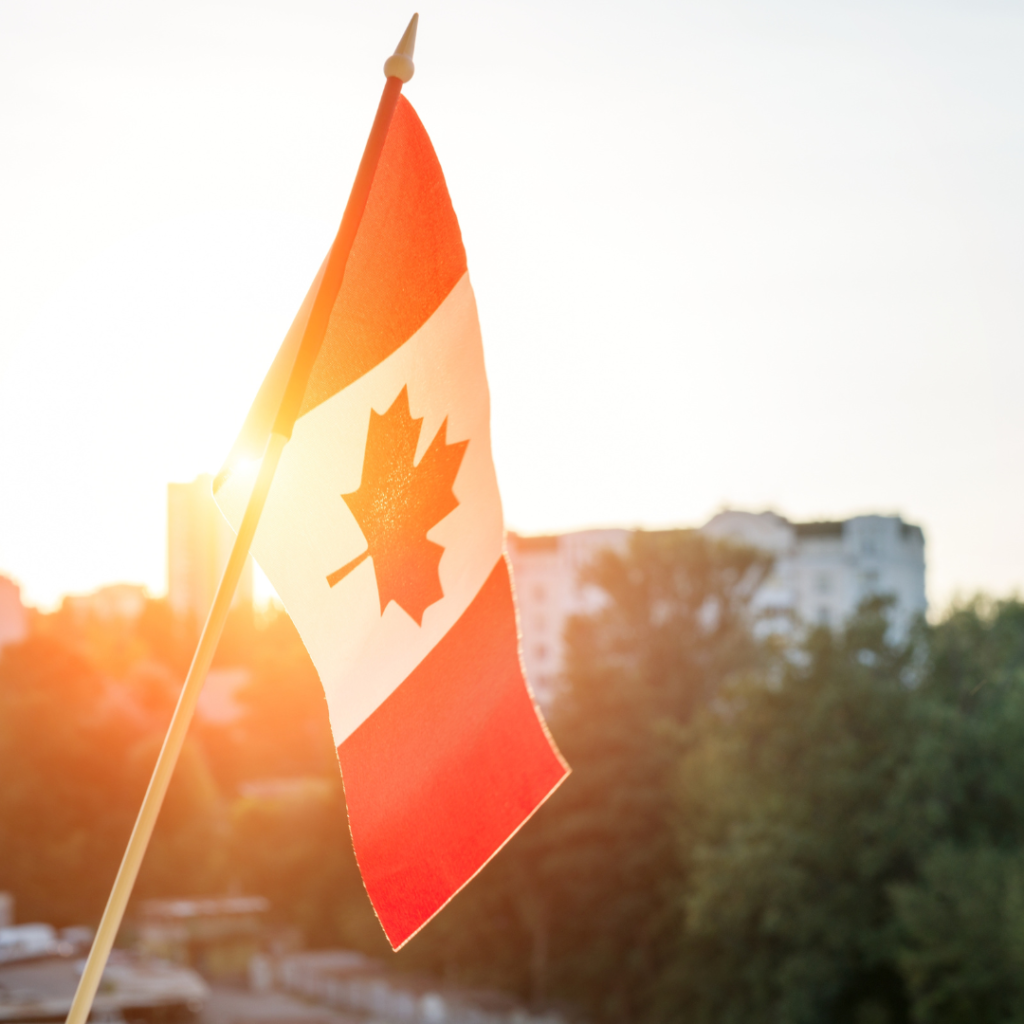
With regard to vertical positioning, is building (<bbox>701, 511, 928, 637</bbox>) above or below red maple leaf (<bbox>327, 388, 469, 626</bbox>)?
above

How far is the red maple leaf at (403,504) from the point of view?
12.0 feet

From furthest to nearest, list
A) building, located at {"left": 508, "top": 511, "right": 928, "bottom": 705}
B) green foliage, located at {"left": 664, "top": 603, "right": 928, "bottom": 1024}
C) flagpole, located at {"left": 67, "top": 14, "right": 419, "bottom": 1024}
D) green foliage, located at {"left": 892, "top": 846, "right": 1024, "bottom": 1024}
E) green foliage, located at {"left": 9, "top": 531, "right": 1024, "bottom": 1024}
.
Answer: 1. building, located at {"left": 508, "top": 511, "right": 928, "bottom": 705}
2. green foliage, located at {"left": 664, "top": 603, "right": 928, "bottom": 1024}
3. green foliage, located at {"left": 9, "top": 531, "right": 1024, "bottom": 1024}
4. green foliage, located at {"left": 892, "top": 846, "right": 1024, "bottom": 1024}
5. flagpole, located at {"left": 67, "top": 14, "right": 419, "bottom": 1024}

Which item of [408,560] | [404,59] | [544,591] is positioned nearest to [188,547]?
[408,560]

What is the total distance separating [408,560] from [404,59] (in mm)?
1401

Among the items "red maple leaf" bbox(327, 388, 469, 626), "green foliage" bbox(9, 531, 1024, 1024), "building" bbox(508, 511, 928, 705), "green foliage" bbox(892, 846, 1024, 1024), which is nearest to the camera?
"red maple leaf" bbox(327, 388, 469, 626)

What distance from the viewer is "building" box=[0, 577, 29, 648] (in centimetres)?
5375

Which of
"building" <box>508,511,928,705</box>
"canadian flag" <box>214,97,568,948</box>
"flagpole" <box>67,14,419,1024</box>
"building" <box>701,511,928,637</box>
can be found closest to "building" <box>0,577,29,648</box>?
"building" <box>508,511,928,705</box>

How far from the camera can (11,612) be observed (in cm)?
5525

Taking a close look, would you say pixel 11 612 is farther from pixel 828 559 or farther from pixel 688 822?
pixel 828 559

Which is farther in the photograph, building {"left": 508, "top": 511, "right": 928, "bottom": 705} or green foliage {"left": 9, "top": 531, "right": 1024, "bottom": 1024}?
building {"left": 508, "top": 511, "right": 928, "bottom": 705}

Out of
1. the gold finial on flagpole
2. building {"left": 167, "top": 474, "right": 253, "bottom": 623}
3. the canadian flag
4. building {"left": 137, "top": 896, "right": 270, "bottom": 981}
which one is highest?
building {"left": 167, "top": 474, "right": 253, "bottom": 623}

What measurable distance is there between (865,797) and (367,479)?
28036 millimetres

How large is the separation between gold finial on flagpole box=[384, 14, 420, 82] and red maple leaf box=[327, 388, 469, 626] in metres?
0.89

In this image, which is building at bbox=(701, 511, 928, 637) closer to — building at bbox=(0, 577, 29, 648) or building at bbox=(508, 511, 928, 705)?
building at bbox=(508, 511, 928, 705)
